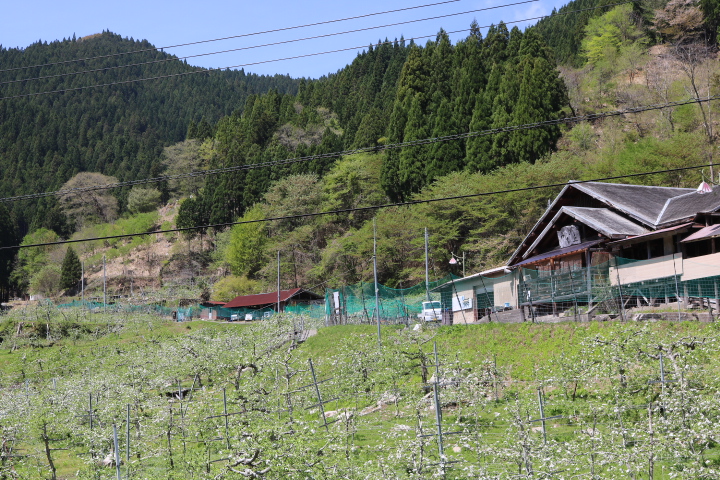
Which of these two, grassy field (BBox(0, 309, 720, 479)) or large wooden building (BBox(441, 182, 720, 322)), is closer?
grassy field (BBox(0, 309, 720, 479))

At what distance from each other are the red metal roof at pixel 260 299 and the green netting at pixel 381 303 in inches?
597

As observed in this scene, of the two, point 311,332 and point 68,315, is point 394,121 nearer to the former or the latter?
point 311,332

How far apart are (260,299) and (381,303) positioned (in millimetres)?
24000

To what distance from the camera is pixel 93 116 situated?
427ft

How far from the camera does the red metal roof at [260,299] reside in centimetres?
4643

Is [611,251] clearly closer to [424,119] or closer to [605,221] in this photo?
[605,221]

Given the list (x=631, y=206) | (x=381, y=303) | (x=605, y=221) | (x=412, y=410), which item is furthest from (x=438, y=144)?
(x=412, y=410)

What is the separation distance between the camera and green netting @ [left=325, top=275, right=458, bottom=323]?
27.2 meters

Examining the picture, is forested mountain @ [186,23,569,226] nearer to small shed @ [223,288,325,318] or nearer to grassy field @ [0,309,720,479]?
small shed @ [223,288,325,318]

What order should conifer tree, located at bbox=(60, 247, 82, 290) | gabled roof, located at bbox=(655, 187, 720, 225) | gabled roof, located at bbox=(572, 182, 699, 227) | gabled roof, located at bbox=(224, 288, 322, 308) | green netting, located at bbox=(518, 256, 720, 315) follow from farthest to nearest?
conifer tree, located at bbox=(60, 247, 82, 290) < gabled roof, located at bbox=(224, 288, 322, 308) < gabled roof, located at bbox=(572, 182, 699, 227) < gabled roof, located at bbox=(655, 187, 720, 225) < green netting, located at bbox=(518, 256, 720, 315)

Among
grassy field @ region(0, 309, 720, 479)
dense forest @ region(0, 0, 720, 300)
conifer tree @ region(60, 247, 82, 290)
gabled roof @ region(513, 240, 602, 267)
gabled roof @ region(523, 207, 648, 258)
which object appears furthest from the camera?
conifer tree @ region(60, 247, 82, 290)

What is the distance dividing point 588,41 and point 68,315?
161ft

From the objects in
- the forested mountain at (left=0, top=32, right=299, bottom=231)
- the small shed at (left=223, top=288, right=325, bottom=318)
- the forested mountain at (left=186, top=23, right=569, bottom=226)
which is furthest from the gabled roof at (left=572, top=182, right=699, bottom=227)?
the forested mountain at (left=0, top=32, right=299, bottom=231)

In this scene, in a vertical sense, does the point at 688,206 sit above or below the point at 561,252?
above
